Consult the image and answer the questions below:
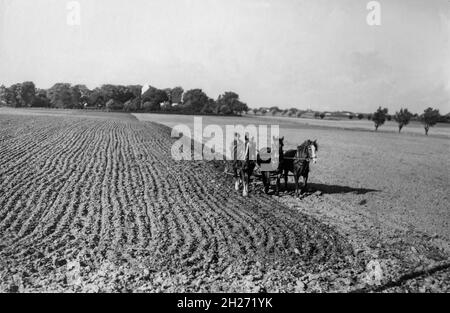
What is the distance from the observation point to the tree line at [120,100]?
9562cm

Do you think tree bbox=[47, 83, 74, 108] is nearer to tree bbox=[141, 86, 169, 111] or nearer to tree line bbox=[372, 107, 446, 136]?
tree bbox=[141, 86, 169, 111]

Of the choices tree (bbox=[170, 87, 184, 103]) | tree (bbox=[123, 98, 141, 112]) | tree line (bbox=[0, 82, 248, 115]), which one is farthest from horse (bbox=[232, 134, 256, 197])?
tree (bbox=[170, 87, 184, 103])

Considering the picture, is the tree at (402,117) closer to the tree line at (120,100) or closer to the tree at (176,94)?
the tree line at (120,100)

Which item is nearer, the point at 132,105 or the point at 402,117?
the point at 402,117

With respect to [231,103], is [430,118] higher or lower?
lower

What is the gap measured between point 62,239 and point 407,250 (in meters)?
7.41

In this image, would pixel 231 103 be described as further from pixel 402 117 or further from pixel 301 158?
pixel 301 158

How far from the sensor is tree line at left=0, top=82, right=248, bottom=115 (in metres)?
95.6

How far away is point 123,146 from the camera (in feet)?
78.6

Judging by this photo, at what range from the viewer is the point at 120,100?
118625 millimetres

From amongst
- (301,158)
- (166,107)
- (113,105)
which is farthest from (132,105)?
(301,158)

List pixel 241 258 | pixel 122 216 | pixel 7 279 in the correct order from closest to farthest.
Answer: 1. pixel 7 279
2. pixel 241 258
3. pixel 122 216
